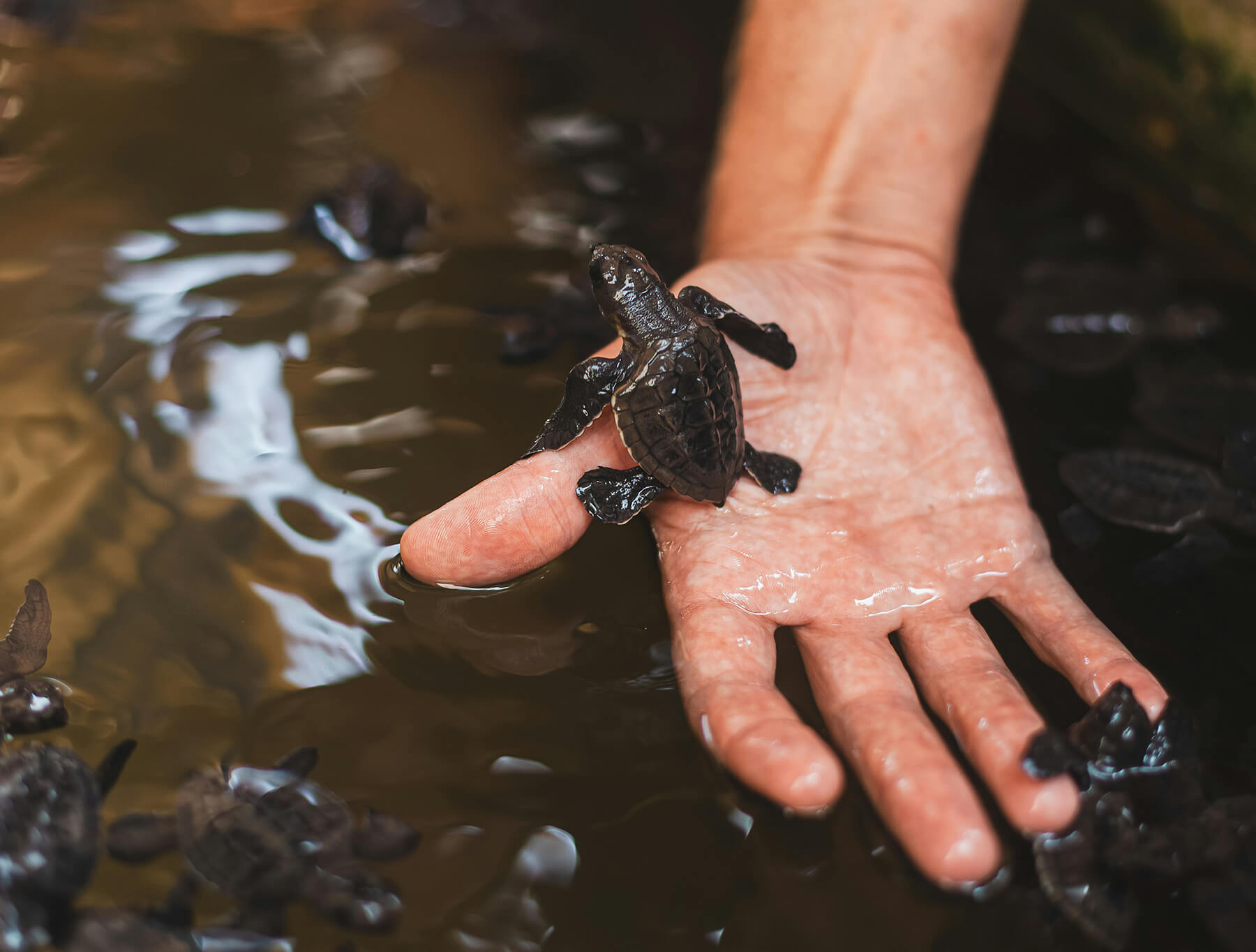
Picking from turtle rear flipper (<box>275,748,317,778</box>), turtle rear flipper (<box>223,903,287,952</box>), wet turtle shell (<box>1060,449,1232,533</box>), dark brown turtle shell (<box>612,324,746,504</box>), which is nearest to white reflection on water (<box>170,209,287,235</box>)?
dark brown turtle shell (<box>612,324,746,504</box>)

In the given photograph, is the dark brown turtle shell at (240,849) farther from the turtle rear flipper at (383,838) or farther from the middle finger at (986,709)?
the middle finger at (986,709)

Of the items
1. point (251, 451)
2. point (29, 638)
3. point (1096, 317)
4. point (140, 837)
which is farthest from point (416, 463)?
point (1096, 317)

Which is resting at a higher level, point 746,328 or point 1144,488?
point 746,328

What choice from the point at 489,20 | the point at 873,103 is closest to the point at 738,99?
the point at 873,103

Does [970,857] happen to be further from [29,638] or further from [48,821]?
[29,638]

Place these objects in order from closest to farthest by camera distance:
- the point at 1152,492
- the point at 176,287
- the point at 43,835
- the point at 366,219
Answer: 1. the point at 43,835
2. the point at 1152,492
3. the point at 176,287
4. the point at 366,219

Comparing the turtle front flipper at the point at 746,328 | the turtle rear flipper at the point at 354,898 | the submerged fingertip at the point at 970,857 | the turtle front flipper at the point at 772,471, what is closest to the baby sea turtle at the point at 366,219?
the turtle front flipper at the point at 746,328

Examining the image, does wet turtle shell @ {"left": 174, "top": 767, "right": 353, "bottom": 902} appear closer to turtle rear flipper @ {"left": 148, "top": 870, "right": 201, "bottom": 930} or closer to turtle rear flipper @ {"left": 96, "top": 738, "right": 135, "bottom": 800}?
turtle rear flipper @ {"left": 148, "top": 870, "right": 201, "bottom": 930}
